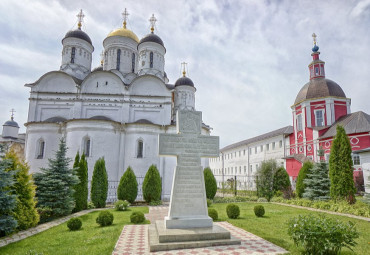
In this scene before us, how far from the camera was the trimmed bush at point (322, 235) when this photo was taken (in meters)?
4.04

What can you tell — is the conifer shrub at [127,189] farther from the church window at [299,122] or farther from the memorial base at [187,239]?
the church window at [299,122]

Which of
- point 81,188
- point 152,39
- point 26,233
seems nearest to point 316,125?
point 152,39

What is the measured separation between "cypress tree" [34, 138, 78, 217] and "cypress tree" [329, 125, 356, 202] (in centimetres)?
1217

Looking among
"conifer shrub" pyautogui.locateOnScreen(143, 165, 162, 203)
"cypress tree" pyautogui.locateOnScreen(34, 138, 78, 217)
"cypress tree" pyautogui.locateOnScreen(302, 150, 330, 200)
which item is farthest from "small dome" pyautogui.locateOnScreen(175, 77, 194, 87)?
"cypress tree" pyautogui.locateOnScreen(34, 138, 78, 217)

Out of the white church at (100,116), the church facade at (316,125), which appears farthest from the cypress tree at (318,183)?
the white church at (100,116)

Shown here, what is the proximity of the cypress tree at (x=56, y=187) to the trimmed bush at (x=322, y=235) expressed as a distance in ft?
29.0

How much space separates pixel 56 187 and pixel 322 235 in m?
9.63

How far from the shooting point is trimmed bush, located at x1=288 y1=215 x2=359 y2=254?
4043 mm

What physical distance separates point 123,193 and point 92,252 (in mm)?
9774

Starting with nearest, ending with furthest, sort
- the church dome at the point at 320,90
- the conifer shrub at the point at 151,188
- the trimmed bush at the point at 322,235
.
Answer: the trimmed bush at the point at 322,235, the conifer shrub at the point at 151,188, the church dome at the point at 320,90

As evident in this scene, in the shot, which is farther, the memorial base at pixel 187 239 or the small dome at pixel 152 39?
the small dome at pixel 152 39

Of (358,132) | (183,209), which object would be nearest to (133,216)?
(183,209)

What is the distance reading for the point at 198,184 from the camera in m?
6.32

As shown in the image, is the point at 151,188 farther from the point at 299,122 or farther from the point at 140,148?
the point at 299,122
